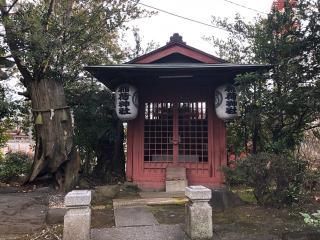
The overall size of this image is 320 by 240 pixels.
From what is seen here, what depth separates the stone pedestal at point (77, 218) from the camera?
17.5 ft

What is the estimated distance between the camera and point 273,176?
286 inches

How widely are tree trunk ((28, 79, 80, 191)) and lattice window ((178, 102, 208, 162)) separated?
134 inches

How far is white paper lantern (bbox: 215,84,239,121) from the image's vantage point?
9.85 meters

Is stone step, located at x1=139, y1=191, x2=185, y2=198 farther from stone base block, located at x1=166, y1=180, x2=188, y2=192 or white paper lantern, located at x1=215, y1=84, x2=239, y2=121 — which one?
white paper lantern, located at x1=215, y1=84, x2=239, y2=121

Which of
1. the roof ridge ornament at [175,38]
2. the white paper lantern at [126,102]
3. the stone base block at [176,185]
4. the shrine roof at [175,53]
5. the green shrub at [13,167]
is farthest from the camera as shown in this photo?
the green shrub at [13,167]

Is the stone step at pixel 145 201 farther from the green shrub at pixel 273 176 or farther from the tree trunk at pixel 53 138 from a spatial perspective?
the tree trunk at pixel 53 138

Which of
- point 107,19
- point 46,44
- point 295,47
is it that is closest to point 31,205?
point 46,44

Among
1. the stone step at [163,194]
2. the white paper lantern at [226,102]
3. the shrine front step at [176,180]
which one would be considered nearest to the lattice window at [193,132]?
the shrine front step at [176,180]

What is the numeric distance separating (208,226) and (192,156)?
16.6 feet

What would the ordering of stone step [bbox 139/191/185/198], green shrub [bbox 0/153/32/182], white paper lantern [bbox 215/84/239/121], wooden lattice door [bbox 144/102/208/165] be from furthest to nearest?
1. green shrub [bbox 0/153/32/182]
2. wooden lattice door [bbox 144/102/208/165]
3. white paper lantern [bbox 215/84/239/121]
4. stone step [bbox 139/191/185/198]

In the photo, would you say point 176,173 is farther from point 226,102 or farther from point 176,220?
point 176,220

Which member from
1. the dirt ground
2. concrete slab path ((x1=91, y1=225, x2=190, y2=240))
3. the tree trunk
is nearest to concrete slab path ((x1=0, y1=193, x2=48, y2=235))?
the dirt ground

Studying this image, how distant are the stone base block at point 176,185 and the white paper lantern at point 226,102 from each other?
7.29 ft

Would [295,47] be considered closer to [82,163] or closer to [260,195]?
[260,195]
